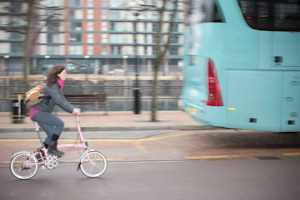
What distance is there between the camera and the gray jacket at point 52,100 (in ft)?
16.7

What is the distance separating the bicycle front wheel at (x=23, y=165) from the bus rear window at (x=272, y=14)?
5.05 meters

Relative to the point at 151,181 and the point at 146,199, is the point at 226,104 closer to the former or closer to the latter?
the point at 151,181

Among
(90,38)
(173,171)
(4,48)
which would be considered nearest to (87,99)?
(173,171)

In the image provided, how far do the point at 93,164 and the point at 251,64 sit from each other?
4.07 meters

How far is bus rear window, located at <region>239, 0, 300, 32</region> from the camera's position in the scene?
7.39m

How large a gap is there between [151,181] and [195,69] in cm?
359

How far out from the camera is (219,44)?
741 centimetres

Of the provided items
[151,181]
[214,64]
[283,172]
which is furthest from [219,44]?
[151,181]

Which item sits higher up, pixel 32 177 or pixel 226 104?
pixel 226 104

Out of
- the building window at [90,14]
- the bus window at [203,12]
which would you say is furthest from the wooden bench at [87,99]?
the building window at [90,14]

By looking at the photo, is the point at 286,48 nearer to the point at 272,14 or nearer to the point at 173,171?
the point at 272,14

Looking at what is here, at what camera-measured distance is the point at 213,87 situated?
7.49 meters

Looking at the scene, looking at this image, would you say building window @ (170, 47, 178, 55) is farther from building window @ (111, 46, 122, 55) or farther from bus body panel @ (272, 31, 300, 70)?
bus body panel @ (272, 31, 300, 70)

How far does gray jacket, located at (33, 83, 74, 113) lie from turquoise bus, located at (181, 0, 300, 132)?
3.49 m
